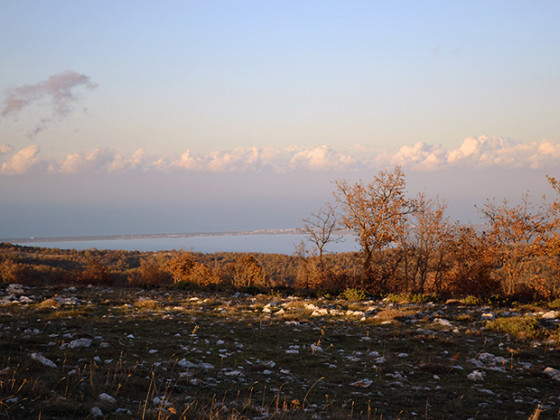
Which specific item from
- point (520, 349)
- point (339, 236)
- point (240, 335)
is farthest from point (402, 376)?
point (339, 236)

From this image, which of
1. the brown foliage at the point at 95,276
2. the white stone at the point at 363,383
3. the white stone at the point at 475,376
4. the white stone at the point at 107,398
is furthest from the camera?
the brown foliage at the point at 95,276

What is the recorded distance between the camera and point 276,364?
933cm

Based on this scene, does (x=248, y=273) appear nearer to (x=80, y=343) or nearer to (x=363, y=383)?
(x=80, y=343)

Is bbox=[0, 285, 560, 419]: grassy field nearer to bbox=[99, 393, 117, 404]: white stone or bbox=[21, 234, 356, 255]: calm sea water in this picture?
bbox=[99, 393, 117, 404]: white stone

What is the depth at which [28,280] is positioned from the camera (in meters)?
29.8

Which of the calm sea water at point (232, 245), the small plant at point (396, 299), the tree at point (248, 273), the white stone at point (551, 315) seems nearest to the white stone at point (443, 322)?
the white stone at point (551, 315)

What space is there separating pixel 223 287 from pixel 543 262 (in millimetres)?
19592

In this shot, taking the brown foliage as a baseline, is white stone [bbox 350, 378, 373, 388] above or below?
above

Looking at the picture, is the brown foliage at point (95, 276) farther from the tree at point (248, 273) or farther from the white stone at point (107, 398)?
the white stone at point (107, 398)

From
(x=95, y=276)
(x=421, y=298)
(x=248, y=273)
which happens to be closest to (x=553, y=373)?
(x=421, y=298)

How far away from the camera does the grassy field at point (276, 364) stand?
6254 millimetres

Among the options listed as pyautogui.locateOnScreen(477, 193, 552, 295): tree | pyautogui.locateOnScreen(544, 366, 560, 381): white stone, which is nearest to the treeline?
pyautogui.locateOnScreen(477, 193, 552, 295): tree

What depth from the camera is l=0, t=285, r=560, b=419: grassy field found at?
6254mm

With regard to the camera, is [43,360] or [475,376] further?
[475,376]
